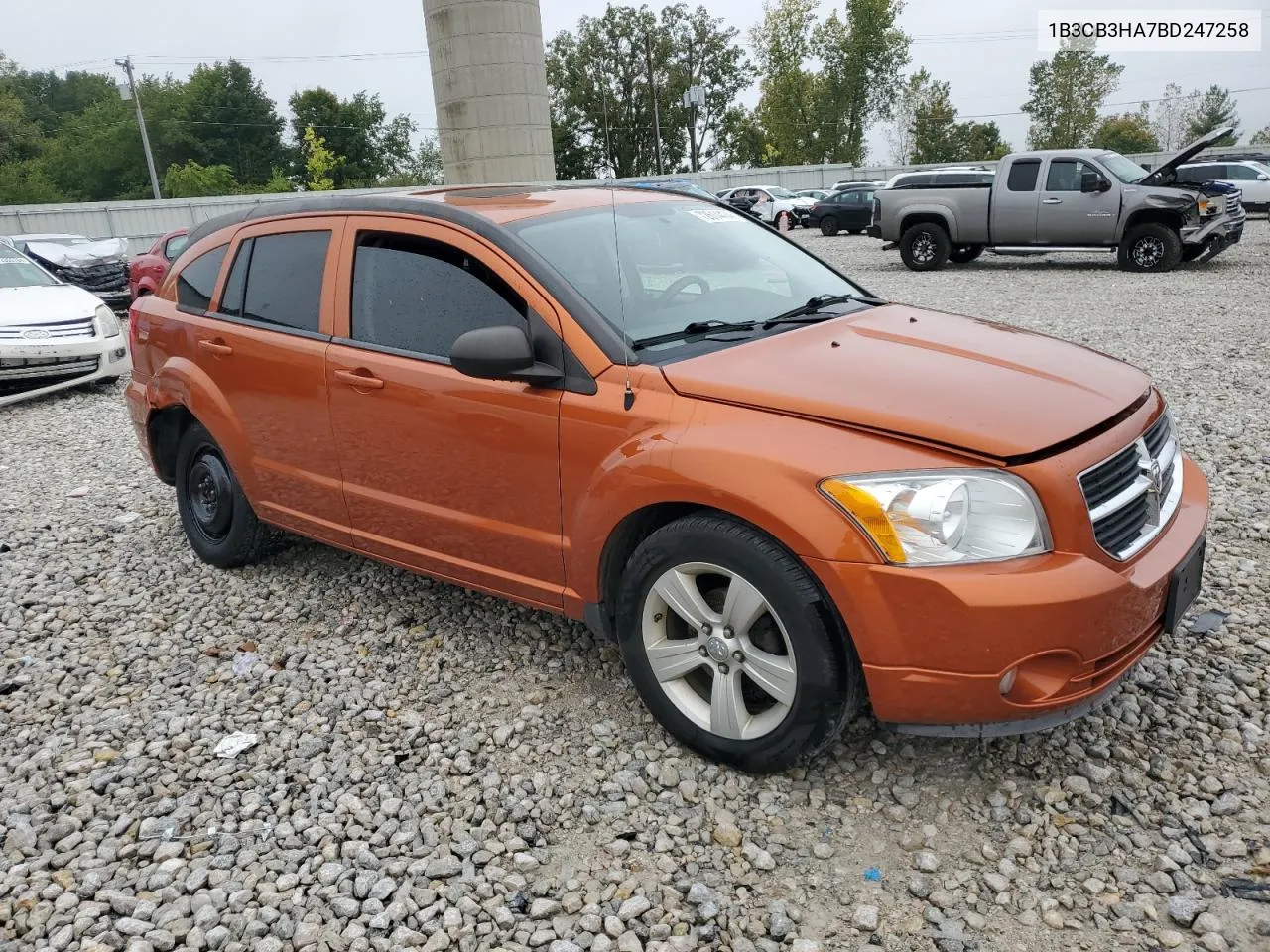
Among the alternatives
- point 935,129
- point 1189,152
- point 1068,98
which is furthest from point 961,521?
point 935,129

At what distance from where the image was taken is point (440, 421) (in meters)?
3.55

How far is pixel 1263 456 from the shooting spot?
230 inches

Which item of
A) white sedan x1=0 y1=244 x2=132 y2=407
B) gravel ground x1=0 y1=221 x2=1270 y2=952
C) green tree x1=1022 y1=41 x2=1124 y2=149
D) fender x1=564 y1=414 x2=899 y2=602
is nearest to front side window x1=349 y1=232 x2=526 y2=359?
fender x1=564 y1=414 x2=899 y2=602

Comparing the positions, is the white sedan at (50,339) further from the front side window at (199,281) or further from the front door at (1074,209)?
the front door at (1074,209)

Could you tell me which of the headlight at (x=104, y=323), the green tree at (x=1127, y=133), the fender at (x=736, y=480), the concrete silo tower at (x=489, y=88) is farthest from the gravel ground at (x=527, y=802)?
the green tree at (x=1127, y=133)

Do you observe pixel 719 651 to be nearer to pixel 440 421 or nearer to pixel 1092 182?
pixel 440 421

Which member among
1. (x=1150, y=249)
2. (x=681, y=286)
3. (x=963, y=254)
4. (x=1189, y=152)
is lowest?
(x=963, y=254)

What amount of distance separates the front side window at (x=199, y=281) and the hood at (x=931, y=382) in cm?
273

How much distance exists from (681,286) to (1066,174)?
14209 mm

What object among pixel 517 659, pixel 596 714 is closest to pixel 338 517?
pixel 517 659

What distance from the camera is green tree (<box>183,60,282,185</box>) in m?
78.9

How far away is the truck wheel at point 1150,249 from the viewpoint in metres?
14.9

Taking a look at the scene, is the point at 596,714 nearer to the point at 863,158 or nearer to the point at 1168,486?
the point at 1168,486

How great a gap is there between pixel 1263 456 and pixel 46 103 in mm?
105770
